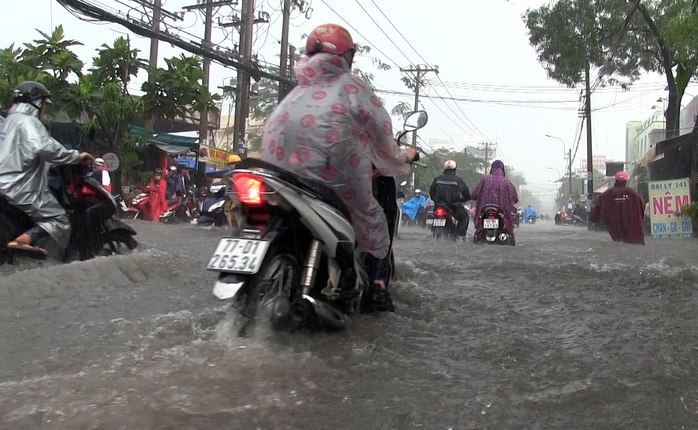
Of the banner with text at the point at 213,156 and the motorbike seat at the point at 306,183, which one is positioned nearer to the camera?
the motorbike seat at the point at 306,183

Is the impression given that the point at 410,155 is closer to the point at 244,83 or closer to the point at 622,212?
the point at 622,212

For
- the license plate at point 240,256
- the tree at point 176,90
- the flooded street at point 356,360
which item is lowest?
the flooded street at point 356,360

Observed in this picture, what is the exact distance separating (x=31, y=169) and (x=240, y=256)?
9.57 ft

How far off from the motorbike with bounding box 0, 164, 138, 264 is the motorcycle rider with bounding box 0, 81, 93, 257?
0.10 m

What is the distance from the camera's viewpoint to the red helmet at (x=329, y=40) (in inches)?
143

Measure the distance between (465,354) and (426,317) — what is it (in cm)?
82

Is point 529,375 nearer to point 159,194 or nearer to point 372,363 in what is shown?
point 372,363

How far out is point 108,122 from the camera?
16750 mm

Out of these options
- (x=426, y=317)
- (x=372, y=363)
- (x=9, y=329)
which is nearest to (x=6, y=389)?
(x=9, y=329)

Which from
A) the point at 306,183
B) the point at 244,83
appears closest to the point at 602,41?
the point at 244,83

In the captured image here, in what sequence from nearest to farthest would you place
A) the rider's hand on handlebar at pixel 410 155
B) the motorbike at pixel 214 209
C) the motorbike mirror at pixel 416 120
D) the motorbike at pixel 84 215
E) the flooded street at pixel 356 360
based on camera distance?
the flooded street at pixel 356 360
the rider's hand on handlebar at pixel 410 155
the motorbike mirror at pixel 416 120
the motorbike at pixel 84 215
the motorbike at pixel 214 209

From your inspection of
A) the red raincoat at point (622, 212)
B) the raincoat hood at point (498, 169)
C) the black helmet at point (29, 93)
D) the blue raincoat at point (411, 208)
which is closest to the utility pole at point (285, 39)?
the blue raincoat at point (411, 208)

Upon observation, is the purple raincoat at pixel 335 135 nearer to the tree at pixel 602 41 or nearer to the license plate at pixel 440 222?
the license plate at pixel 440 222

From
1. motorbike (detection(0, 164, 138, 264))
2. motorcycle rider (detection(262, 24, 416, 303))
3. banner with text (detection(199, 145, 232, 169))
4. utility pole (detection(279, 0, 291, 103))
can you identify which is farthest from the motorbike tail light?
banner with text (detection(199, 145, 232, 169))
